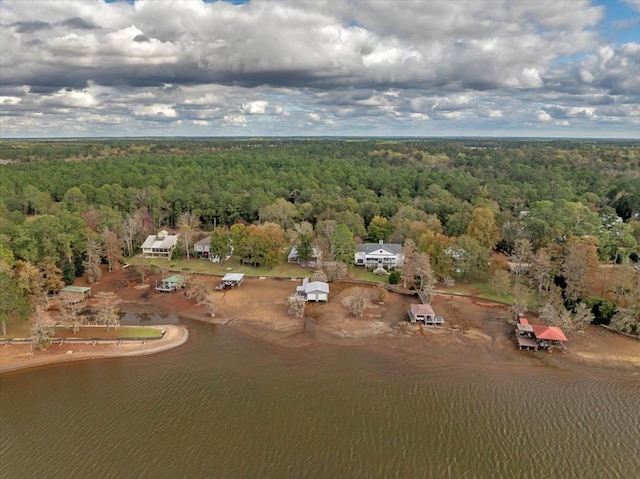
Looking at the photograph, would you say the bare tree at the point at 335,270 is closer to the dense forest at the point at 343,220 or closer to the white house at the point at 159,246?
the dense forest at the point at 343,220

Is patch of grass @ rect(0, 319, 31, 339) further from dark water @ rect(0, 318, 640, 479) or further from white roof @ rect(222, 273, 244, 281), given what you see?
white roof @ rect(222, 273, 244, 281)

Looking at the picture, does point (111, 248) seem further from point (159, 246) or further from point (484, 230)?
point (484, 230)

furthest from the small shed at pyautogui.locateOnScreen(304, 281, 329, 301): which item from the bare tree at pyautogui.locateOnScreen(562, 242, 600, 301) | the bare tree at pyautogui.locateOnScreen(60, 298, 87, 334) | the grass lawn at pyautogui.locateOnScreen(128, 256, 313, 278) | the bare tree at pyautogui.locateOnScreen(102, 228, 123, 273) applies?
the bare tree at pyautogui.locateOnScreen(102, 228, 123, 273)

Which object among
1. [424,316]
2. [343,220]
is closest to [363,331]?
[424,316]

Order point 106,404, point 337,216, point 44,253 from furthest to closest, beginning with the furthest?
point 337,216 → point 44,253 → point 106,404

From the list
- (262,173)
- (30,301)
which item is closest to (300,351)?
(30,301)

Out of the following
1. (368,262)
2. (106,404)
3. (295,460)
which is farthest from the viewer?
(368,262)

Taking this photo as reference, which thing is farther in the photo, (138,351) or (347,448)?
(138,351)

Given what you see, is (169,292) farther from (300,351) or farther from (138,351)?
(300,351)
